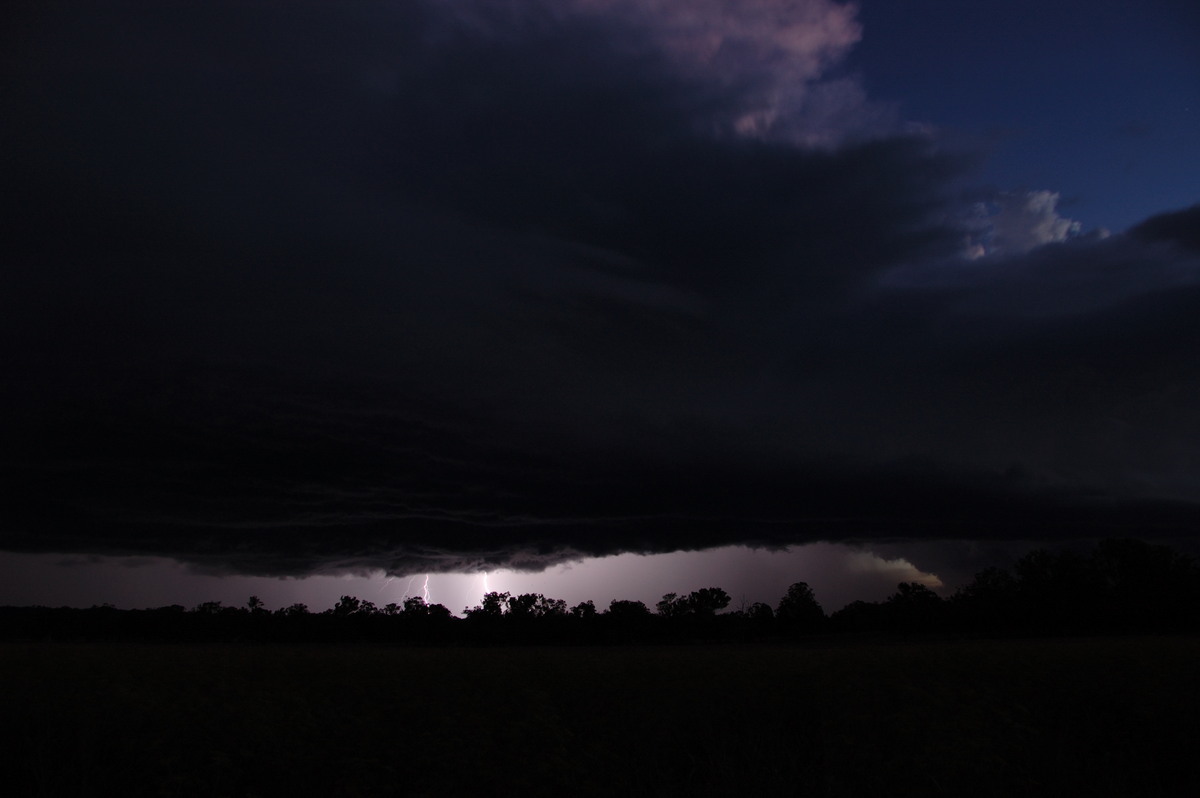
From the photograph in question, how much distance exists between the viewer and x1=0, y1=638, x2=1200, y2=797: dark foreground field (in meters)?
22.1

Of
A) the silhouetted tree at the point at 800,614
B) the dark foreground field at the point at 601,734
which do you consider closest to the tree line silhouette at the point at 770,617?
the silhouetted tree at the point at 800,614

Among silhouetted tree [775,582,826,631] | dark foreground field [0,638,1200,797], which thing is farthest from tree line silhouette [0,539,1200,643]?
dark foreground field [0,638,1200,797]

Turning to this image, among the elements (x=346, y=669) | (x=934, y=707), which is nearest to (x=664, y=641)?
(x=346, y=669)

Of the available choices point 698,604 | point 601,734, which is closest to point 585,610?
point 698,604

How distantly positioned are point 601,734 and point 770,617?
537 feet

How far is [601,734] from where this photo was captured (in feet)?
93.8

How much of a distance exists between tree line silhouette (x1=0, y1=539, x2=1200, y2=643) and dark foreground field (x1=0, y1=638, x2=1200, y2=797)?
123971 mm

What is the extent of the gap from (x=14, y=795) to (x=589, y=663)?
31176 millimetres

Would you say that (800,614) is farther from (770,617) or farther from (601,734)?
(601,734)

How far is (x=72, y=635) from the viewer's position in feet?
528

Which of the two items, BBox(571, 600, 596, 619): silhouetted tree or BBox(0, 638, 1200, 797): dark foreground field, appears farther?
BBox(571, 600, 596, 619): silhouetted tree

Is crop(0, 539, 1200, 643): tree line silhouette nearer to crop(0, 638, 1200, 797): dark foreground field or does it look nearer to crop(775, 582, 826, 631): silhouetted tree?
crop(775, 582, 826, 631): silhouetted tree

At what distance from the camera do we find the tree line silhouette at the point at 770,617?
13962cm

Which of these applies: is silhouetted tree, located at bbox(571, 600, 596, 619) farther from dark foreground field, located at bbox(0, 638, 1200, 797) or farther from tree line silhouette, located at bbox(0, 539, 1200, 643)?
→ dark foreground field, located at bbox(0, 638, 1200, 797)
